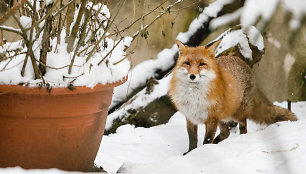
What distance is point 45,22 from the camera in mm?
2078

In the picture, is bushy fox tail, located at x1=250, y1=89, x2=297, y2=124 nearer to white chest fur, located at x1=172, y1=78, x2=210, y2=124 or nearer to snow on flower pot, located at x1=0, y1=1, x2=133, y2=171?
white chest fur, located at x1=172, y1=78, x2=210, y2=124

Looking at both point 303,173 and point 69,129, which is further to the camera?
point 69,129

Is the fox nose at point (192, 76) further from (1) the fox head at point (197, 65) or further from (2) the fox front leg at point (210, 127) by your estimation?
(2) the fox front leg at point (210, 127)

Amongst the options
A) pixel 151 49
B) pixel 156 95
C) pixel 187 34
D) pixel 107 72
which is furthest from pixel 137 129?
pixel 107 72

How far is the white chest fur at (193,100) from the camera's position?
329 cm

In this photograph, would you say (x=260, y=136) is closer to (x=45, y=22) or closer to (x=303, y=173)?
(x=303, y=173)

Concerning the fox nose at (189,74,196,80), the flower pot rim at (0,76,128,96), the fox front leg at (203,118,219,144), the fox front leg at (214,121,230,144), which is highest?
the flower pot rim at (0,76,128,96)

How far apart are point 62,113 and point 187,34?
2808 mm

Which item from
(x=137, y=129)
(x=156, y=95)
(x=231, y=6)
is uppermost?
(x=231, y=6)

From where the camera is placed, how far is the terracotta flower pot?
2.11 meters

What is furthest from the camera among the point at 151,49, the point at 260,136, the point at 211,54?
the point at 151,49

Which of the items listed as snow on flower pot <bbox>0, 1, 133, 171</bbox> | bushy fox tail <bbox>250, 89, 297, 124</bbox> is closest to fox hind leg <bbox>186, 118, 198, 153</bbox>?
bushy fox tail <bbox>250, 89, 297, 124</bbox>

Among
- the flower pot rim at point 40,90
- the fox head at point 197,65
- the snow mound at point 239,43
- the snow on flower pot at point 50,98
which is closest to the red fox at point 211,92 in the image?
the fox head at point 197,65

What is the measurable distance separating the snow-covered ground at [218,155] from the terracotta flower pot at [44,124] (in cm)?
16
